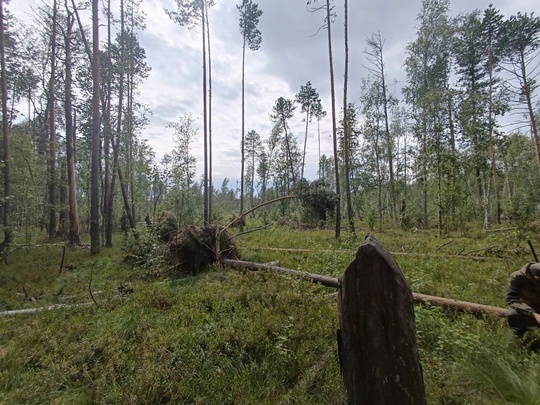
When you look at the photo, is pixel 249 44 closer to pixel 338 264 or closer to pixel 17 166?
pixel 17 166

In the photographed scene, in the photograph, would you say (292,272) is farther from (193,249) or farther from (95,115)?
(95,115)

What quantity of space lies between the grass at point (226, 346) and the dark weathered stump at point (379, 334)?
1140 millimetres

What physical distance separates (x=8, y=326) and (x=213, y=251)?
4275 millimetres

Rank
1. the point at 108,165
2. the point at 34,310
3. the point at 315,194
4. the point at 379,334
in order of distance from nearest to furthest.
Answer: the point at 379,334 → the point at 34,310 → the point at 315,194 → the point at 108,165

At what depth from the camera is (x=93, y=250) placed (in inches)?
411

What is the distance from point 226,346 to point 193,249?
446 centimetres

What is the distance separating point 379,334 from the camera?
1377 millimetres

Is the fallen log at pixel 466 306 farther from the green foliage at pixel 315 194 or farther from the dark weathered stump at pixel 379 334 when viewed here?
the green foliage at pixel 315 194

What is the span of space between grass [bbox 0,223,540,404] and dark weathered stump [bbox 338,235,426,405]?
44.9 inches

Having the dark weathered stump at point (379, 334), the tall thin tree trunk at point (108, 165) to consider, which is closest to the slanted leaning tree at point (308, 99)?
the tall thin tree trunk at point (108, 165)

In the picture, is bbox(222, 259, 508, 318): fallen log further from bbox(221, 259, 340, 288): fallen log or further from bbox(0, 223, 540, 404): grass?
bbox(0, 223, 540, 404): grass

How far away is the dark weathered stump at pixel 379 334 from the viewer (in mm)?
1353

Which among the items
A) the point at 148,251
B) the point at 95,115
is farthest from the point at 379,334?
the point at 95,115

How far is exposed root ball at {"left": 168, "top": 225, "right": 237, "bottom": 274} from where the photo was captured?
7457mm
